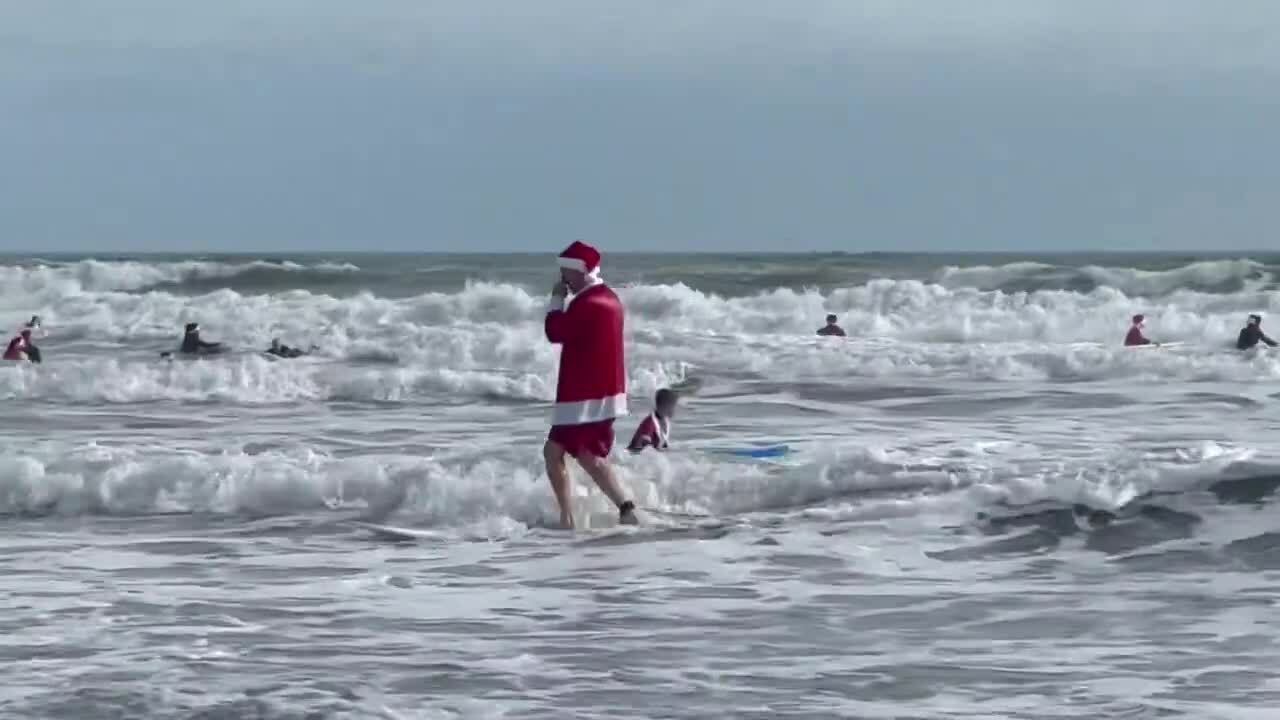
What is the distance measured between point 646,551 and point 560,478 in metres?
0.89

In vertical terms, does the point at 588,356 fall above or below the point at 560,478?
above

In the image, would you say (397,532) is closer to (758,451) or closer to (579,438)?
(579,438)

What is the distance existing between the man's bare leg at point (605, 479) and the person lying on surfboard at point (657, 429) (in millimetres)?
1662

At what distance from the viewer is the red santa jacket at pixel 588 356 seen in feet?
31.3

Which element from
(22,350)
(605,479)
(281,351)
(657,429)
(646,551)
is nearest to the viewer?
(646,551)

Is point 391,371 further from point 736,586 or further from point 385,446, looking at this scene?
point 736,586

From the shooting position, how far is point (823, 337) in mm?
27359

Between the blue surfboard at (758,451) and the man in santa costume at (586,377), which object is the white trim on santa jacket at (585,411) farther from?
the blue surfboard at (758,451)

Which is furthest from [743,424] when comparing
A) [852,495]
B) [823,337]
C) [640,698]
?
[823,337]

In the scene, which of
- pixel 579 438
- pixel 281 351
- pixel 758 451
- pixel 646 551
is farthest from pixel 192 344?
pixel 646 551

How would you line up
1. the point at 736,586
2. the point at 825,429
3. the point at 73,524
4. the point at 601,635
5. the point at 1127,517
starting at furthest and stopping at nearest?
the point at 825,429, the point at 73,524, the point at 1127,517, the point at 736,586, the point at 601,635

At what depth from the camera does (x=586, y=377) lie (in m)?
9.56

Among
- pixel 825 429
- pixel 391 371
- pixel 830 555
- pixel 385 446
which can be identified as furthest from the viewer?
pixel 391 371

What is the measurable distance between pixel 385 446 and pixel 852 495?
4.53m
